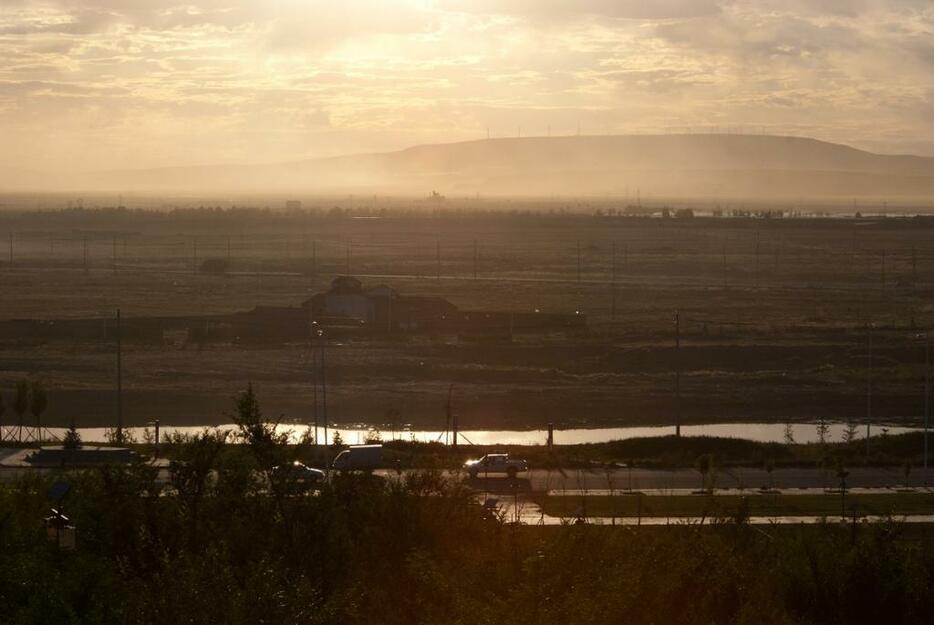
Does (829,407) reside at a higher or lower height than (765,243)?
lower

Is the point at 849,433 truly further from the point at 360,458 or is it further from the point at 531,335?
the point at 531,335

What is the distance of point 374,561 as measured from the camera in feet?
34.1

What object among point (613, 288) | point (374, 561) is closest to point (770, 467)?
point (374, 561)

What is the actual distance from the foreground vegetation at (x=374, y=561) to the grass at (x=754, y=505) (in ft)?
10.1

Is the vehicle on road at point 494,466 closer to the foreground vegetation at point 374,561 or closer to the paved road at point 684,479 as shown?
the paved road at point 684,479

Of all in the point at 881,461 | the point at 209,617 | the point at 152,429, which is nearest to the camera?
the point at 209,617

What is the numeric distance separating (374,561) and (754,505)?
7.16m

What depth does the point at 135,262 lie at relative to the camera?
199ft

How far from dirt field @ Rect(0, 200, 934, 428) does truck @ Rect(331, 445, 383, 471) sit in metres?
5.48

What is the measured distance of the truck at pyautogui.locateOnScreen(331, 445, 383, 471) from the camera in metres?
17.8

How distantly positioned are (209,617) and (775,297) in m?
38.5

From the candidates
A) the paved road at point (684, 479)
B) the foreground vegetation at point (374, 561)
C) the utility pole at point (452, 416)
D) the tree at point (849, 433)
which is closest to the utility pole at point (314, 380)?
the utility pole at point (452, 416)

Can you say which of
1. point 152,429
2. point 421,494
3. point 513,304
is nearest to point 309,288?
point 513,304

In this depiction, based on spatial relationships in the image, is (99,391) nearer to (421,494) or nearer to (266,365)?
(266,365)
